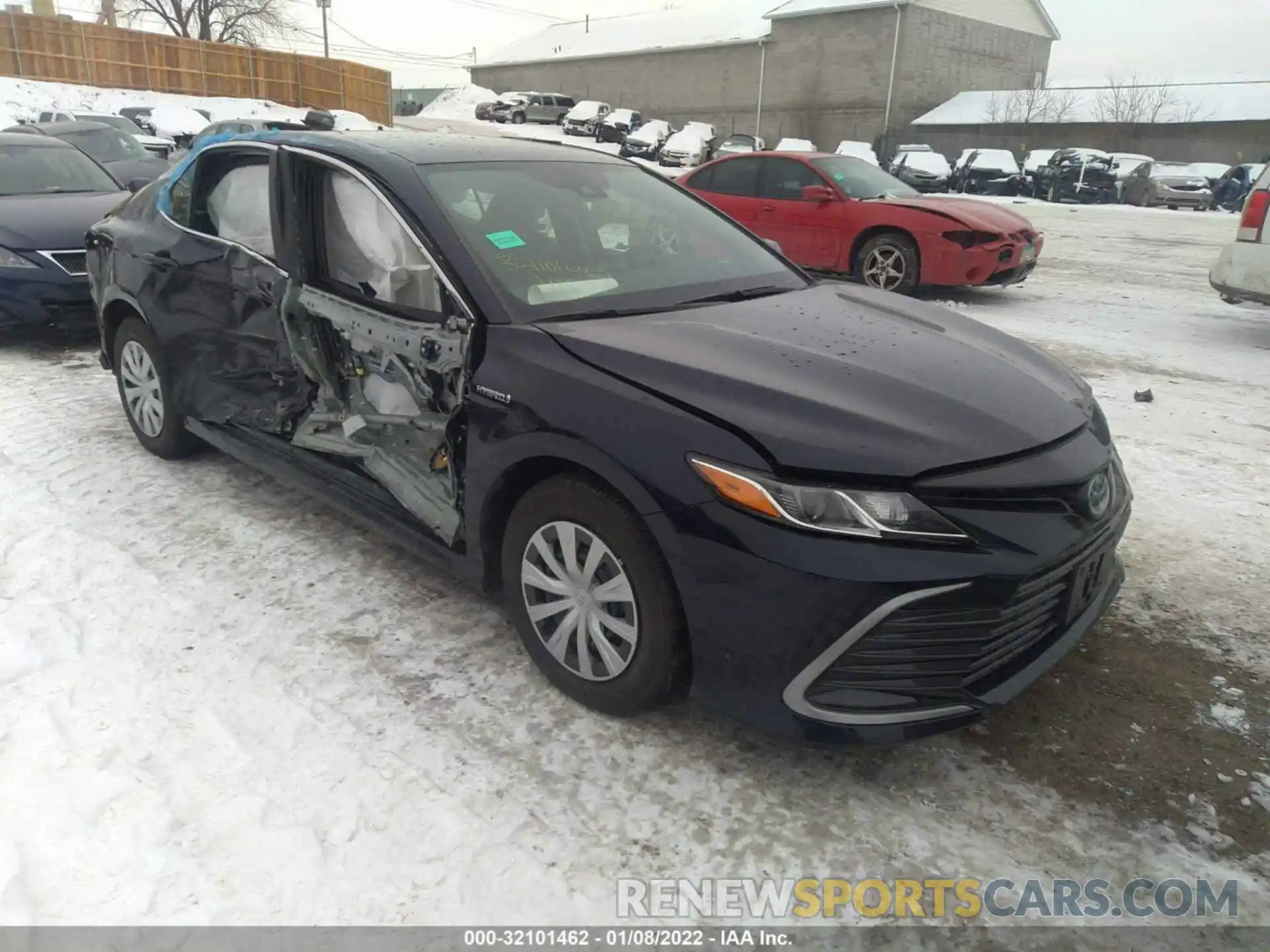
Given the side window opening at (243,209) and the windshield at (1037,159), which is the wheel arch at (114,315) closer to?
the side window opening at (243,209)

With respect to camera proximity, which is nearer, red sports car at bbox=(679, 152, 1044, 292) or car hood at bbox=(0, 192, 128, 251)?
car hood at bbox=(0, 192, 128, 251)

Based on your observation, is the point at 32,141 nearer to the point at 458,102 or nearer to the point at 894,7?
the point at 894,7

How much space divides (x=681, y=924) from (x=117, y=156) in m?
15.3

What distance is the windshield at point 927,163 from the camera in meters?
25.7

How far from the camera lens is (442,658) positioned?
303 cm

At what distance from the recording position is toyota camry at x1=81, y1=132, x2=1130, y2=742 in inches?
87.1

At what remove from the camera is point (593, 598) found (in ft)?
8.48

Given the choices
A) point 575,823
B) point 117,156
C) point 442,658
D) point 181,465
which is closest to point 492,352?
point 442,658

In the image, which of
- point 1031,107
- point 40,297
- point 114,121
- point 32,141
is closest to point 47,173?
point 32,141

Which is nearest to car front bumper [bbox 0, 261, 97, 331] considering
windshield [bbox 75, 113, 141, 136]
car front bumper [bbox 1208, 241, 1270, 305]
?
car front bumper [bbox 1208, 241, 1270, 305]

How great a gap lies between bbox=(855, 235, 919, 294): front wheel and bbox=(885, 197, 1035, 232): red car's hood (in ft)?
1.19

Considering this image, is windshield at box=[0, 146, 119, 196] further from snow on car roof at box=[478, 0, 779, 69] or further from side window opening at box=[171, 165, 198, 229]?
snow on car roof at box=[478, 0, 779, 69]

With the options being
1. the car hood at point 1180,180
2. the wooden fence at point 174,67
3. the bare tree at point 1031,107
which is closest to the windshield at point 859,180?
the car hood at point 1180,180

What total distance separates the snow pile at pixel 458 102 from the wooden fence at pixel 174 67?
395 inches
